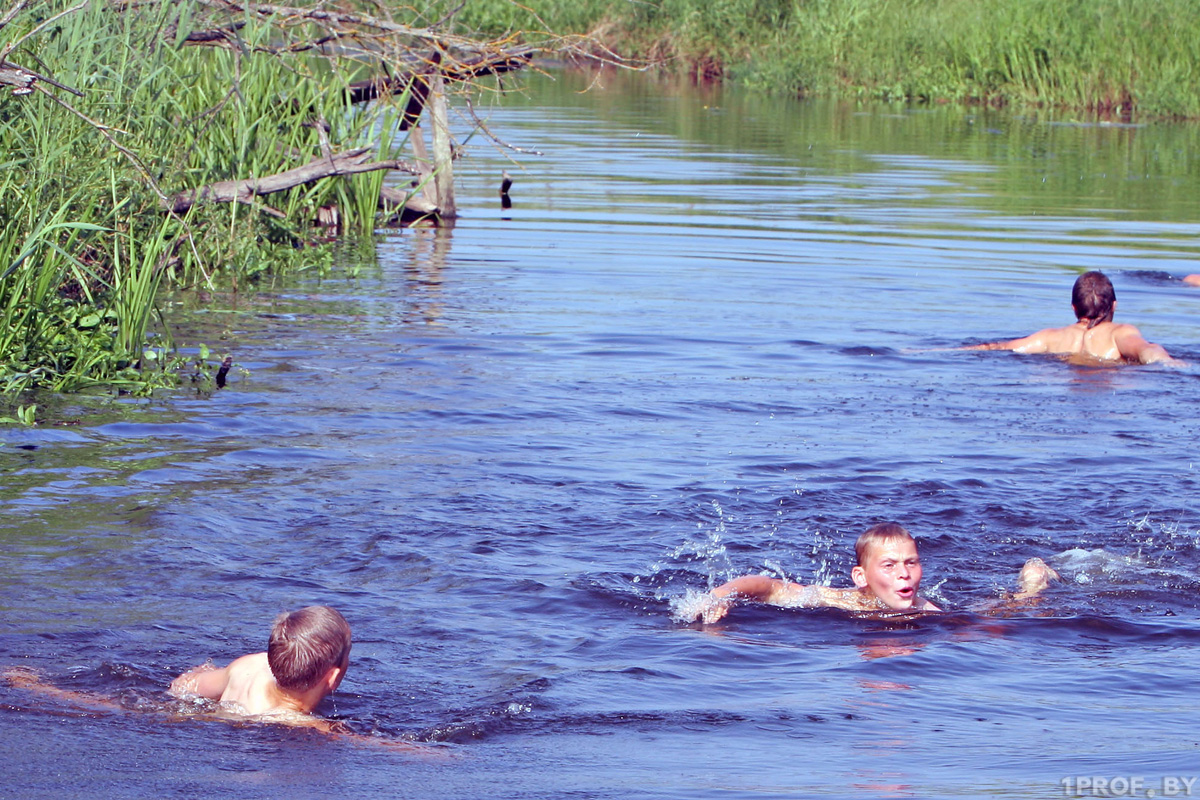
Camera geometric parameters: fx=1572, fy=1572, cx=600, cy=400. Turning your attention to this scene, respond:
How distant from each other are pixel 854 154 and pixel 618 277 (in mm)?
11980

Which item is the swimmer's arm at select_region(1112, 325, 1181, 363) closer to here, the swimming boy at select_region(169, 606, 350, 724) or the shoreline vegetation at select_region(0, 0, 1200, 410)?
the shoreline vegetation at select_region(0, 0, 1200, 410)

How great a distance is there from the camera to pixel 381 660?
556 centimetres

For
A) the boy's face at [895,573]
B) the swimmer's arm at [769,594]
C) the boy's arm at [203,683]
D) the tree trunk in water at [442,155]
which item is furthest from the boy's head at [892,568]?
the tree trunk in water at [442,155]

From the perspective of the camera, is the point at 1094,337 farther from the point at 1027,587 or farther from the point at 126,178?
the point at 126,178

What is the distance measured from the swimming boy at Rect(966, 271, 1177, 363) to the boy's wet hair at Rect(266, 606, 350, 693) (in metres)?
7.33

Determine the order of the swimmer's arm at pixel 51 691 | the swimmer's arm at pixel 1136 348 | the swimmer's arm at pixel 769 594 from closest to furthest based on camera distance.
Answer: the swimmer's arm at pixel 51 691 < the swimmer's arm at pixel 769 594 < the swimmer's arm at pixel 1136 348

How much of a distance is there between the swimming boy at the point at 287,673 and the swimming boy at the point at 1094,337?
7.31m

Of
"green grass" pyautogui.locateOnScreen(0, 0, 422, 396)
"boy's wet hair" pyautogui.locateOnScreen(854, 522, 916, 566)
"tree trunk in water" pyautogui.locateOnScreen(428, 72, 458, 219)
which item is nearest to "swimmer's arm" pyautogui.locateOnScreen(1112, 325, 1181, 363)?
"boy's wet hair" pyautogui.locateOnScreen(854, 522, 916, 566)

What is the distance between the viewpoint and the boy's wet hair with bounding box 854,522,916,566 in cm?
639

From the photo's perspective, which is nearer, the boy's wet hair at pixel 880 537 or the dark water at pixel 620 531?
the dark water at pixel 620 531

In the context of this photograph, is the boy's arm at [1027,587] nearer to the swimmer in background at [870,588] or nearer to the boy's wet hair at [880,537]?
the swimmer in background at [870,588]

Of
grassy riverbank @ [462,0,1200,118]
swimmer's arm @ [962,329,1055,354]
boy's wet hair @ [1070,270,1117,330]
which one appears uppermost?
grassy riverbank @ [462,0,1200,118]

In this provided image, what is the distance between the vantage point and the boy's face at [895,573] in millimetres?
6285

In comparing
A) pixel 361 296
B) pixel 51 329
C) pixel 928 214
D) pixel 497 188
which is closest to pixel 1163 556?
pixel 51 329
